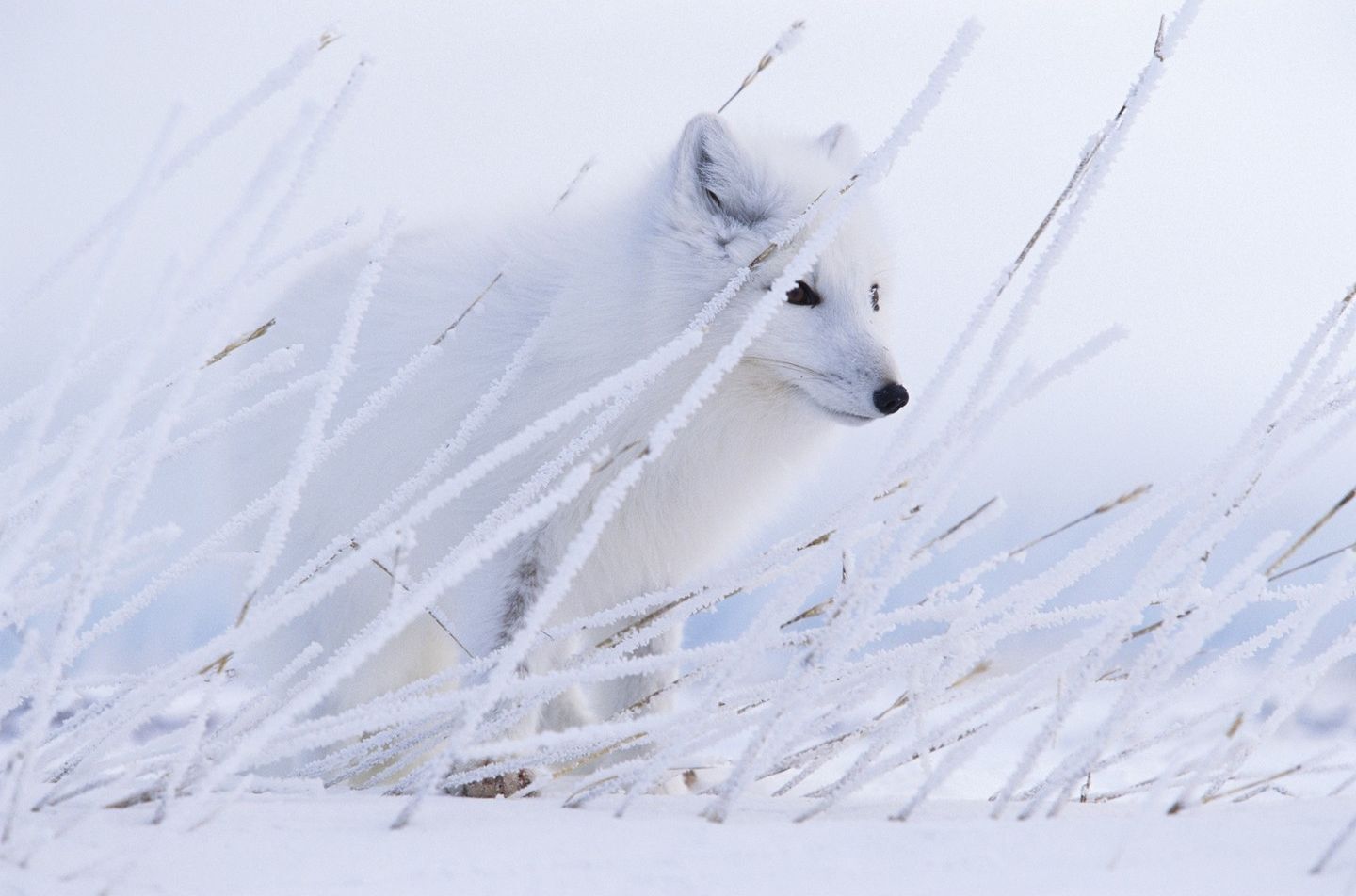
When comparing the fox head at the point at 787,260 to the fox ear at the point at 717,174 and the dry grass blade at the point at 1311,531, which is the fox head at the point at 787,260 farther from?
the dry grass blade at the point at 1311,531

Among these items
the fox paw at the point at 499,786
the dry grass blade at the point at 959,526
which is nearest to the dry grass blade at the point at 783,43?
the dry grass blade at the point at 959,526

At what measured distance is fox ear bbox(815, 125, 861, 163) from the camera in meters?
3.17

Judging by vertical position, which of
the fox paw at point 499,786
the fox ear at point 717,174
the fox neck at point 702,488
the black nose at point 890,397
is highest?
the fox ear at point 717,174

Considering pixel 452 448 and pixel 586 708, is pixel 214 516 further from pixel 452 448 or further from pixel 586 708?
pixel 452 448

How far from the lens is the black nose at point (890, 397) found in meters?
2.49

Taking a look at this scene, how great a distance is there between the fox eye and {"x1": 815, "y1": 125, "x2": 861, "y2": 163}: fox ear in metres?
0.64

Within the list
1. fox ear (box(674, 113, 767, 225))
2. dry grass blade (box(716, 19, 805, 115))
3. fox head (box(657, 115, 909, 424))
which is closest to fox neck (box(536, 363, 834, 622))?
fox head (box(657, 115, 909, 424))

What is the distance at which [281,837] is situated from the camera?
1077 mm

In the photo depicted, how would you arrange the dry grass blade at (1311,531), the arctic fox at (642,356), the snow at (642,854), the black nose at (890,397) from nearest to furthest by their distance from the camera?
the snow at (642,854) → the dry grass blade at (1311,531) → the black nose at (890,397) → the arctic fox at (642,356)

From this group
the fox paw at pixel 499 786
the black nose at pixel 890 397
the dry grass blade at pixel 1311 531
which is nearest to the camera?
the dry grass blade at pixel 1311 531

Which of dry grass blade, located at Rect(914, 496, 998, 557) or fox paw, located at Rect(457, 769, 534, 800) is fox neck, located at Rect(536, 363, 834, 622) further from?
dry grass blade, located at Rect(914, 496, 998, 557)

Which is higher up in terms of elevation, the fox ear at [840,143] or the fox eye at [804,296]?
the fox ear at [840,143]

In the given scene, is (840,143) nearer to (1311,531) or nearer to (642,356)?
(642,356)

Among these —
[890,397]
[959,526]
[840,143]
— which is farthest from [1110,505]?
[840,143]
